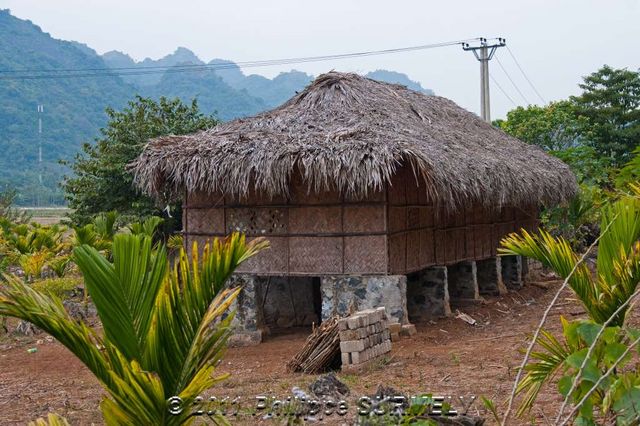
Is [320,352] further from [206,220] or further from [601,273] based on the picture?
[601,273]

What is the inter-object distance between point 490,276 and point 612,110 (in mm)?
14022

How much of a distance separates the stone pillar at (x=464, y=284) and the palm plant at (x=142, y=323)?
10509 millimetres

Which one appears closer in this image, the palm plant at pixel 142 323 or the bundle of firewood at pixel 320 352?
the palm plant at pixel 142 323

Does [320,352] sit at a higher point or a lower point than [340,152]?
lower

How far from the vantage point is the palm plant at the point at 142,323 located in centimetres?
386

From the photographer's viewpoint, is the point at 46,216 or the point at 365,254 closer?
the point at 365,254

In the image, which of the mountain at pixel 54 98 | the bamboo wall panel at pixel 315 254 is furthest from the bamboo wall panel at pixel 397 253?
the mountain at pixel 54 98

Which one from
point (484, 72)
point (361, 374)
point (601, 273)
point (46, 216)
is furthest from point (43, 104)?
point (601, 273)

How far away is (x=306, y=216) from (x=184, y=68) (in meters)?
128

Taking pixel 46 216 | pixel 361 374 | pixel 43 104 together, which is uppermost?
pixel 43 104

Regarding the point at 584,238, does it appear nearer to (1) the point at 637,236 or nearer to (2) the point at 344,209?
(2) the point at 344,209

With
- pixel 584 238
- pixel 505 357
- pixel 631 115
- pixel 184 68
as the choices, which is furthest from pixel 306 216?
pixel 184 68

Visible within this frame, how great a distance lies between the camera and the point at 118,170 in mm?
18500

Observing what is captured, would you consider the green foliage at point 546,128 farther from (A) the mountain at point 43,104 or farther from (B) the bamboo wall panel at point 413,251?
(A) the mountain at point 43,104
